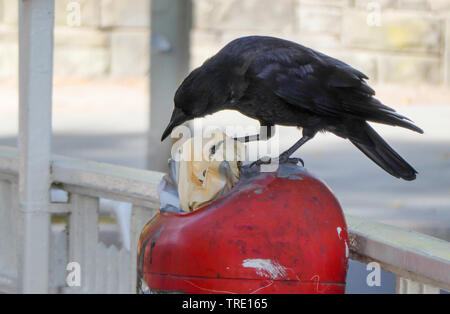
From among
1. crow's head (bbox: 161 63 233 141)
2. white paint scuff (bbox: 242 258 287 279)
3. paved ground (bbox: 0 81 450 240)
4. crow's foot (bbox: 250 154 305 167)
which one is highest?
crow's head (bbox: 161 63 233 141)

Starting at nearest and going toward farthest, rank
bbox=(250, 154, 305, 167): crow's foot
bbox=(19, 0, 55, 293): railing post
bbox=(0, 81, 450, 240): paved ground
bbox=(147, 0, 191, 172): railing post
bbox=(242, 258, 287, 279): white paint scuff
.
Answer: bbox=(242, 258, 287, 279): white paint scuff
bbox=(250, 154, 305, 167): crow's foot
bbox=(19, 0, 55, 293): railing post
bbox=(147, 0, 191, 172): railing post
bbox=(0, 81, 450, 240): paved ground

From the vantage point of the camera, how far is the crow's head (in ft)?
10.2

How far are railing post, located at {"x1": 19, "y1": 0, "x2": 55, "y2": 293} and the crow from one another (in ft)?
3.59

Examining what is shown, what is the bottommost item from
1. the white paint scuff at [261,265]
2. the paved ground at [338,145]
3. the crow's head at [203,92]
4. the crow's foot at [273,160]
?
the paved ground at [338,145]

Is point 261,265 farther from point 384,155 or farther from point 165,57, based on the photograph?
point 165,57

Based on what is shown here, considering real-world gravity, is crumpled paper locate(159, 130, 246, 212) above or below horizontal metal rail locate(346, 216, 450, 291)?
above

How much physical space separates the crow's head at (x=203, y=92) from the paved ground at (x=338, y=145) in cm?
331

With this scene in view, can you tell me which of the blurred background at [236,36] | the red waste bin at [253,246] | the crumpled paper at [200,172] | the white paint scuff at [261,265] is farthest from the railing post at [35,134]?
the blurred background at [236,36]

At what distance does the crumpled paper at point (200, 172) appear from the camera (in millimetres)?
2633

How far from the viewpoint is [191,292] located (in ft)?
8.23

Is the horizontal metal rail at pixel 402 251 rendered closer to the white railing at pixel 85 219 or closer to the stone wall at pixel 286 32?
the white railing at pixel 85 219

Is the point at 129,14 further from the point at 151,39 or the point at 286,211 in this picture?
the point at 286,211

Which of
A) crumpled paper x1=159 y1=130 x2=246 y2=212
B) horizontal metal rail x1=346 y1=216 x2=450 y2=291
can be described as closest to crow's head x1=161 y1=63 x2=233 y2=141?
crumpled paper x1=159 y1=130 x2=246 y2=212
